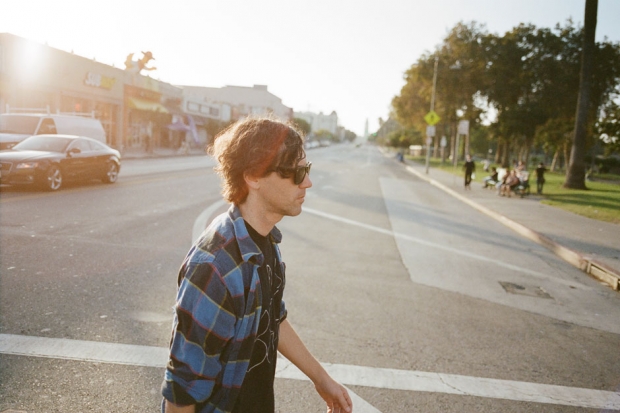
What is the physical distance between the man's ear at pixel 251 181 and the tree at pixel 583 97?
22.6 m

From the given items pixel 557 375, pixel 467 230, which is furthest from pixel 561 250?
pixel 557 375

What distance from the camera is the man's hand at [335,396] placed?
210cm

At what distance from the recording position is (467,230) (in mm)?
11984

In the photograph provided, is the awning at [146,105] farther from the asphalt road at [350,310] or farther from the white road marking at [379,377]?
the white road marking at [379,377]

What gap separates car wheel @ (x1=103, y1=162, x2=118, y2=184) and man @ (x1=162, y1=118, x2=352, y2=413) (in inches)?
586

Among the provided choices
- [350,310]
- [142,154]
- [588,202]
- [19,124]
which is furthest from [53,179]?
[142,154]

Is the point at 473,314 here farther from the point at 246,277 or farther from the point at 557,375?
the point at 246,277

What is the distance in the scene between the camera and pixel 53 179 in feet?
42.9

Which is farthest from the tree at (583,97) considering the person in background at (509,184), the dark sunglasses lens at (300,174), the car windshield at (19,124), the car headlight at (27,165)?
the dark sunglasses lens at (300,174)

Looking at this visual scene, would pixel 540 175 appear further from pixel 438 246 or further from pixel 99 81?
pixel 99 81

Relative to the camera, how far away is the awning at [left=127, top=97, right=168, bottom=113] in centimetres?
4400

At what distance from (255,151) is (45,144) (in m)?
14.2

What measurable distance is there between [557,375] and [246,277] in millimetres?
3512

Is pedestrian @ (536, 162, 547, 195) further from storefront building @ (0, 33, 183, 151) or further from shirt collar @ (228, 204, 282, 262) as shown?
storefront building @ (0, 33, 183, 151)
